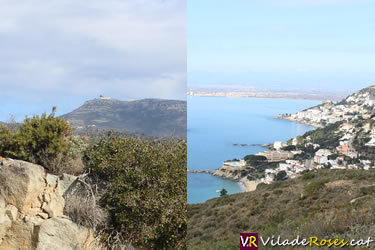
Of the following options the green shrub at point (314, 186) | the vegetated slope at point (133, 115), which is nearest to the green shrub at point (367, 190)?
the green shrub at point (314, 186)

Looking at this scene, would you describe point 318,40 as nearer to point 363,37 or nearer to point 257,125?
point 363,37

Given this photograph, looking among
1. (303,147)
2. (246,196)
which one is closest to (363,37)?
(303,147)

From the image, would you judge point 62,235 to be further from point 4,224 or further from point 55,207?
point 4,224

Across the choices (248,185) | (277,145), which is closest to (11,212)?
(248,185)

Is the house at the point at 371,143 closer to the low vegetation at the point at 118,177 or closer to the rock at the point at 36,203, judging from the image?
the low vegetation at the point at 118,177

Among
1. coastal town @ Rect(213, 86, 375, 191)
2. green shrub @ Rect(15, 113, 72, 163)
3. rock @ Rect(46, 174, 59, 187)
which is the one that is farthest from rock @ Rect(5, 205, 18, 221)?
coastal town @ Rect(213, 86, 375, 191)
